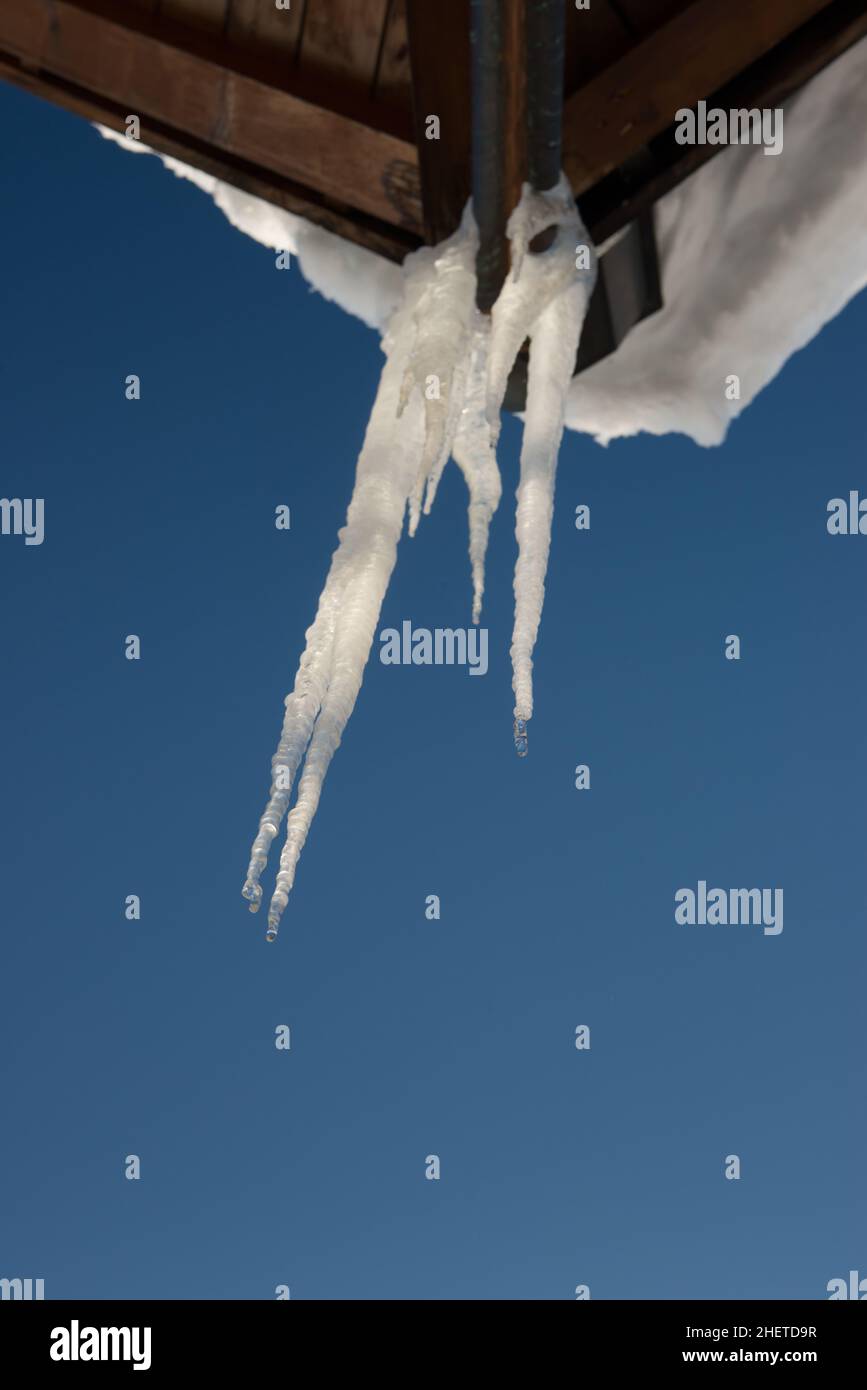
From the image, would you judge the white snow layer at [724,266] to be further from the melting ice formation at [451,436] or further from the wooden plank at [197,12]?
the wooden plank at [197,12]

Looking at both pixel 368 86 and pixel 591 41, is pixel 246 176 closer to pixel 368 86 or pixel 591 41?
pixel 368 86

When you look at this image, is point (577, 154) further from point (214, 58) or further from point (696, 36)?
point (214, 58)

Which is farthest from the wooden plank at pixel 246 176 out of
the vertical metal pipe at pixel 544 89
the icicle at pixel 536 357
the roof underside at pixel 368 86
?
the vertical metal pipe at pixel 544 89

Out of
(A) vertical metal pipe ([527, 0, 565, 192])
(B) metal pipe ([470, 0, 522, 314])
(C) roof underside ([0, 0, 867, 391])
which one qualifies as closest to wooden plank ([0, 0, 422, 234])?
(C) roof underside ([0, 0, 867, 391])

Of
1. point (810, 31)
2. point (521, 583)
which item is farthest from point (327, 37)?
point (521, 583)

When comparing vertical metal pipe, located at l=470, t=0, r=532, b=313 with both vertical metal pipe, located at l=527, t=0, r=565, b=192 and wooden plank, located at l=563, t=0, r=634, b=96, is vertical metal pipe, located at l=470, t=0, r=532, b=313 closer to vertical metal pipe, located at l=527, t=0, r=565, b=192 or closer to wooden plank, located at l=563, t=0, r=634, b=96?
vertical metal pipe, located at l=527, t=0, r=565, b=192

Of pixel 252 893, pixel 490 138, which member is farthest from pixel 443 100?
pixel 252 893
